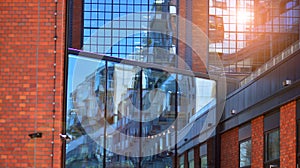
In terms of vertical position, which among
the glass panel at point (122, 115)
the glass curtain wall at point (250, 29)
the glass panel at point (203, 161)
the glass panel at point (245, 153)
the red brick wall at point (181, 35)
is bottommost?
the glass panel at point (203, 161)

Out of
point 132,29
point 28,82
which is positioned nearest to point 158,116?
point 132,29

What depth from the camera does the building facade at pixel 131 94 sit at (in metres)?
10.1

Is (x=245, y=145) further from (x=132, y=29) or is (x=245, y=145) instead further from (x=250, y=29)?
(x=250, y=29)

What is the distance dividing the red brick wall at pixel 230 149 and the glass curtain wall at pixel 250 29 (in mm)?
13954

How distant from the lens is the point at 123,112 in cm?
1759

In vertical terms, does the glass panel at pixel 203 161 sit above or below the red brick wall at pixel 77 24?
below

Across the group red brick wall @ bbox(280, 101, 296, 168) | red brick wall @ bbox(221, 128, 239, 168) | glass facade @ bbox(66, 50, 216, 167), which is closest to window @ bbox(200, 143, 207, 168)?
red brick wall @ bbox(221, 128, 239, 168)

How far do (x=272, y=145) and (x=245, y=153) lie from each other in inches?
103

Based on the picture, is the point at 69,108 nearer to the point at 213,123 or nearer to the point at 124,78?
the point at 124,78

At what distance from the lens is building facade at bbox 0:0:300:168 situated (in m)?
10.1

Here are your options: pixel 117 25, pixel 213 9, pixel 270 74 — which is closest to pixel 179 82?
pixel 270 74

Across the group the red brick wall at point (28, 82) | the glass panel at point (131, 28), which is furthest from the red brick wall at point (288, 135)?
the glass panel at point (131, 28)

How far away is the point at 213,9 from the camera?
33.9 m

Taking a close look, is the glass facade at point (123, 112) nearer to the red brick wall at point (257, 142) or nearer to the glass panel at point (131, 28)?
the red brick wall at point (257, 142)
